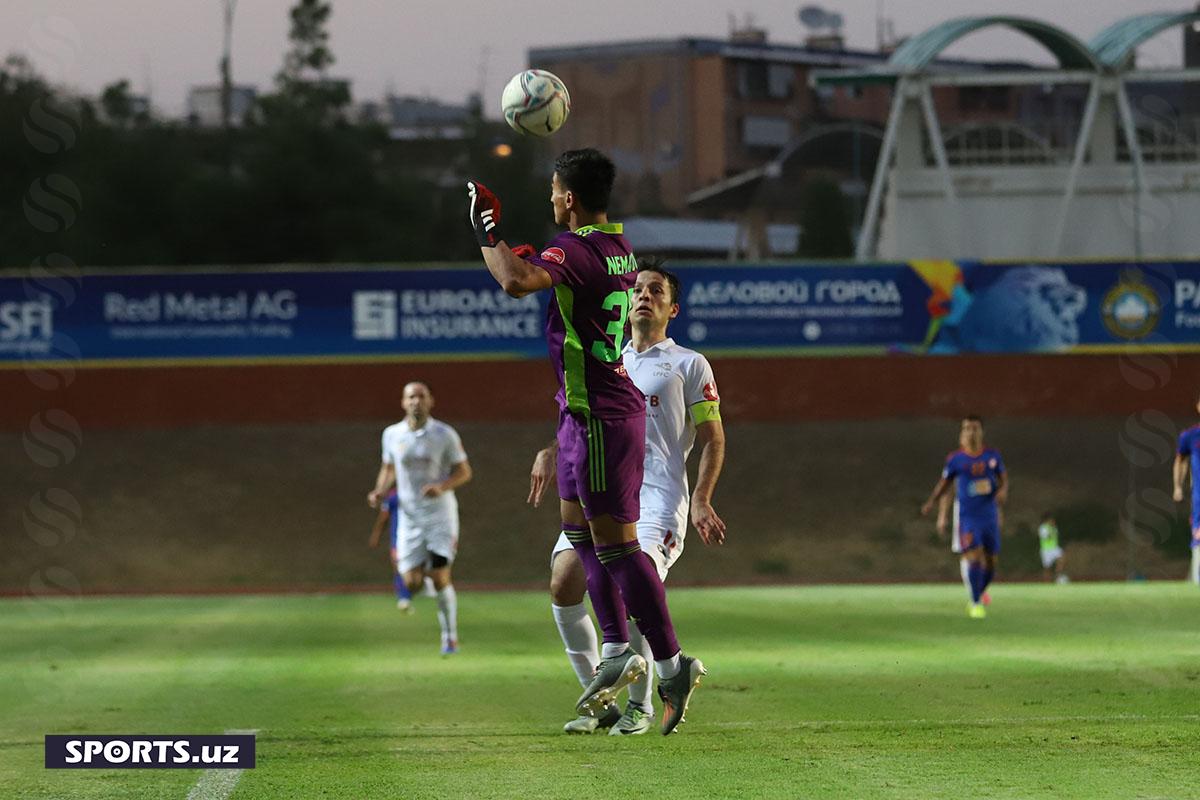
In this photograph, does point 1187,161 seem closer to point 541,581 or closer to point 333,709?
point 541,581

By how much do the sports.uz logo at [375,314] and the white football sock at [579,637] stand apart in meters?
27.7

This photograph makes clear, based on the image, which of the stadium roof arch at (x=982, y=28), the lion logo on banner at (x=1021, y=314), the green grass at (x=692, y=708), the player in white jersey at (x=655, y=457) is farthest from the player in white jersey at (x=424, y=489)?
the stadium roof arch at (x=982, y=28)

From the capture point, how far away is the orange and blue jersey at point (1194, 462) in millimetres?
19500

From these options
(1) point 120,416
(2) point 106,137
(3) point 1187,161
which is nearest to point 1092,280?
(3) point 1187,161

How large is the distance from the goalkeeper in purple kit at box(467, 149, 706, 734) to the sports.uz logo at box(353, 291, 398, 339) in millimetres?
28434

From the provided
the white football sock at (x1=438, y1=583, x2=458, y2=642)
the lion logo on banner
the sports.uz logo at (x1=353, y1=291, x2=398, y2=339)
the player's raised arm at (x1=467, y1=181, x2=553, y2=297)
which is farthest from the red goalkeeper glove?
the lion logo on banner

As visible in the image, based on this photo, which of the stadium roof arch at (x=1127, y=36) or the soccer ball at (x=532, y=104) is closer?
the soccer ball at (x=532, y=104)

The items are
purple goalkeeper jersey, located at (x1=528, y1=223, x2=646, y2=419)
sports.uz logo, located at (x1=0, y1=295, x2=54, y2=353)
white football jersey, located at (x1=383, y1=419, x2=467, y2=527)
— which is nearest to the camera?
purple goalkeeper jersey, located at (x1=528, y1=223, x2=646, y2=419)

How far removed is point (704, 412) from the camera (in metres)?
9.62

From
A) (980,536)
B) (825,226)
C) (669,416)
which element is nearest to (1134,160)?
(825,226)

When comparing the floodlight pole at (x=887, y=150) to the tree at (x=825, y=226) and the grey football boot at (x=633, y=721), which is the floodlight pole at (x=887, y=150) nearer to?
the tree at (x=825, y=226)

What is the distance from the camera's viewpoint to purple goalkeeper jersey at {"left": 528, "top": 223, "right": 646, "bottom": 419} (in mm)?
8242

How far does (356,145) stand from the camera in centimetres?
6197

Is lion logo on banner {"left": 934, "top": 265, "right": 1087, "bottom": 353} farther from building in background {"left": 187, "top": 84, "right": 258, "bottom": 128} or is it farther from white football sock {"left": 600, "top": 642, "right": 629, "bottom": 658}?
building in background {"left": 187, "top": 84, "right": 258, "bottom": 128}
